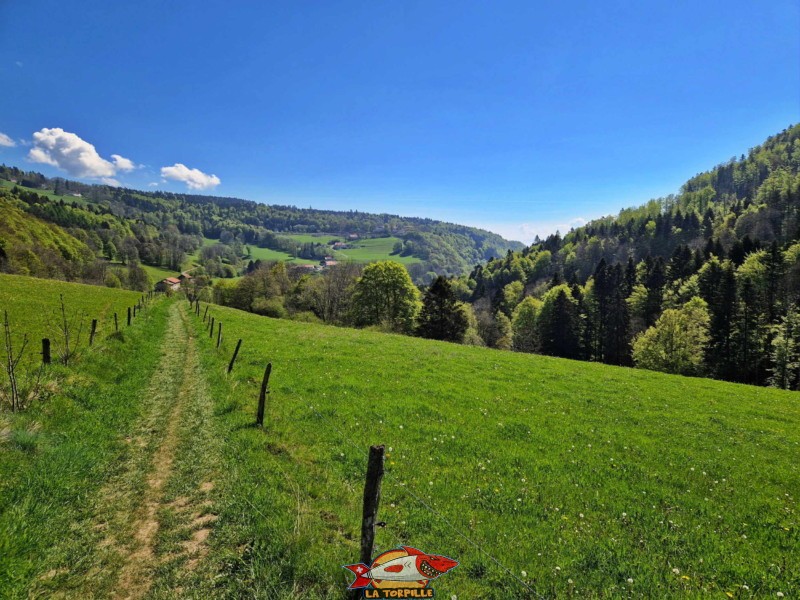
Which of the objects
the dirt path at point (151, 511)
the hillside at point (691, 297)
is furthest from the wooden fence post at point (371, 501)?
the hillside at point (691, 297)

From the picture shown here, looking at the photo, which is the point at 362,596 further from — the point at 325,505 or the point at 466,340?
the point at 466,340

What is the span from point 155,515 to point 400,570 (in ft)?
19.7

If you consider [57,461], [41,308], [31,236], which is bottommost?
[57,461]

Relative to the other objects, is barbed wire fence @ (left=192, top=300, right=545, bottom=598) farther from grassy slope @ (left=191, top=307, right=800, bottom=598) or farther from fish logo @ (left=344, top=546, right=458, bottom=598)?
fish logo @ (left=344, top=546, right=458, bottom=598)

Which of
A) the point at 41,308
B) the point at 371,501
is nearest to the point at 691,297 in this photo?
the point at 371,501

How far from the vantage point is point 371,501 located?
17.4ft

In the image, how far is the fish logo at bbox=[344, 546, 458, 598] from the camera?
4746mm

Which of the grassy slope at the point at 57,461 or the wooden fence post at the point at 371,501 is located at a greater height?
the wooden fence post at the point at 371,501

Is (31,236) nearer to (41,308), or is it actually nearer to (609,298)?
(41,308)

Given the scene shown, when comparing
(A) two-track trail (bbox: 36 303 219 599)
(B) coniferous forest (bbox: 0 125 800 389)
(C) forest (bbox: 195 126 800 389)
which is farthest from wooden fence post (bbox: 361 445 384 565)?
(B) coniferous forest (bbox: 0 125 800 389)

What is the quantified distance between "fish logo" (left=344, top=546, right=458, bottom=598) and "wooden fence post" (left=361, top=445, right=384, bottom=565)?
0.78ft

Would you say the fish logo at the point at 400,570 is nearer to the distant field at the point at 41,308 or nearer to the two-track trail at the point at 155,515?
the two-track trail at the point at 155,515

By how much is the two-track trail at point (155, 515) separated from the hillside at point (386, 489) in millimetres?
41

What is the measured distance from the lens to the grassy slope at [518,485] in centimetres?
658
